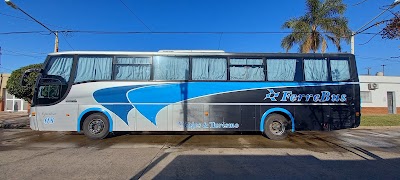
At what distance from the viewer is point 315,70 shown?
9938 mm

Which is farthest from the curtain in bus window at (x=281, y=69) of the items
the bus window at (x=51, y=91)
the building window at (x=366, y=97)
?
the building window at (x=366, y=97)

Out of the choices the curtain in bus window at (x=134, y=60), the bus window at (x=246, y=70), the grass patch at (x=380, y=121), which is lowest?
the grass patch at (x=380, y=121)

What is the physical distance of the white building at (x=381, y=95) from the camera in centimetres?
2686

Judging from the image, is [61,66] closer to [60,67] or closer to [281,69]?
[60,67]

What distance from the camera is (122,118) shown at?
384 inches

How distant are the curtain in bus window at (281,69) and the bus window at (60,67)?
7.68m

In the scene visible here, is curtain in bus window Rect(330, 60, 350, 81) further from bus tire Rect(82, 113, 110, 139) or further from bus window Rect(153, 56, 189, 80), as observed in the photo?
bus tire Rect(82, 113, 110, 139)

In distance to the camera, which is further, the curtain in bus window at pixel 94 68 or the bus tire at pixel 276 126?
the bus tire at pixel 276 126

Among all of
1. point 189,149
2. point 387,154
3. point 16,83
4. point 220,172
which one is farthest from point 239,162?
point 16,83

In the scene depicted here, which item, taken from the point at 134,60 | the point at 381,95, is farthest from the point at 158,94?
the point at 381,95

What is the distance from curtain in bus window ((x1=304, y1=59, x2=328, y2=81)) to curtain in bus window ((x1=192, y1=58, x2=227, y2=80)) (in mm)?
3218

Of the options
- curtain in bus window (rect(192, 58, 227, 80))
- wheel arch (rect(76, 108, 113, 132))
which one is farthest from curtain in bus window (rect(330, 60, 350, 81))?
wheel arch (rect(76, 108, 113, 132))

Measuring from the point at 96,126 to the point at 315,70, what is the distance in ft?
28.9

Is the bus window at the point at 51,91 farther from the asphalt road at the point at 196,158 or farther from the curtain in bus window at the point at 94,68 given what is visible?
the asphalt road at the point at 196,158
